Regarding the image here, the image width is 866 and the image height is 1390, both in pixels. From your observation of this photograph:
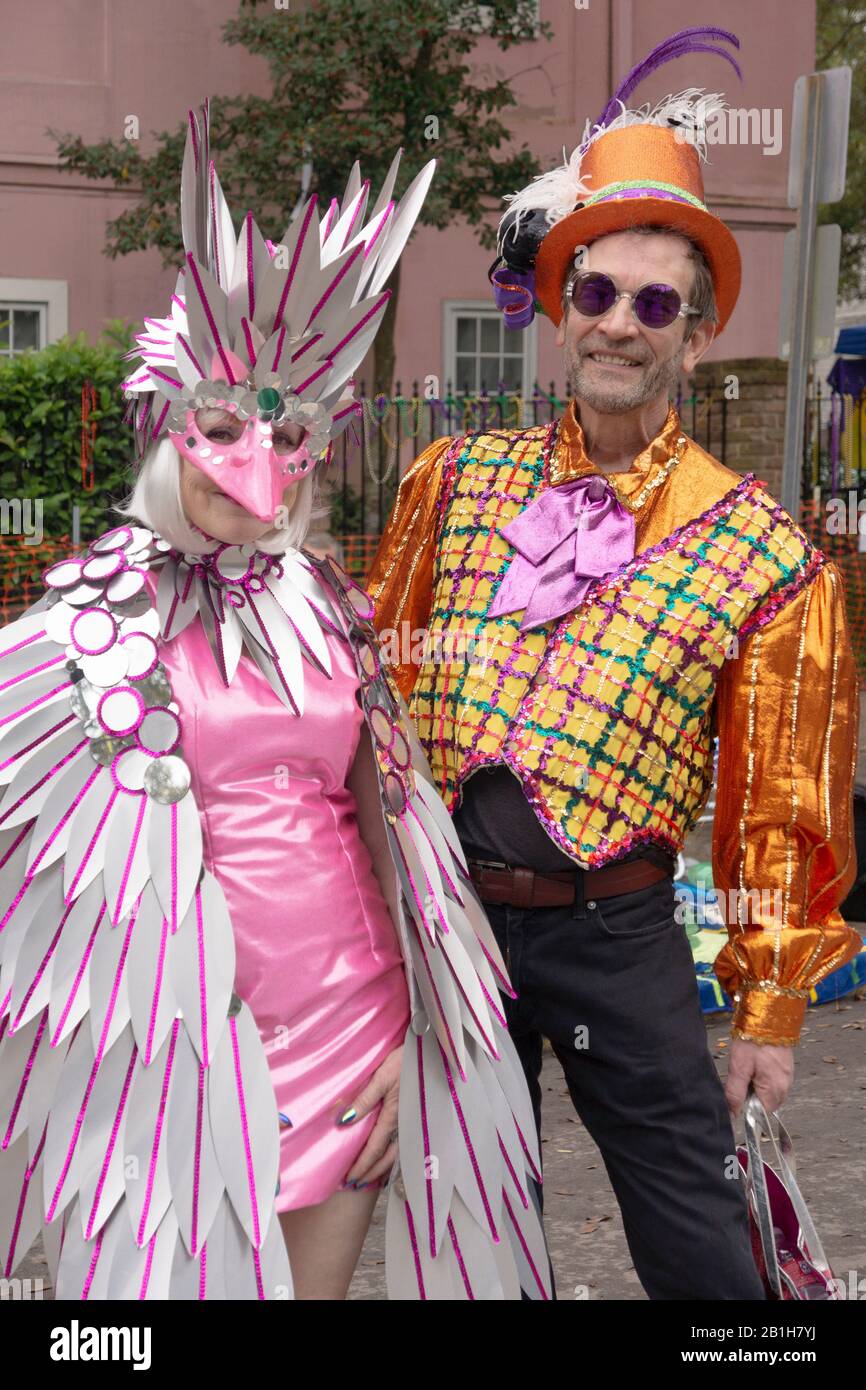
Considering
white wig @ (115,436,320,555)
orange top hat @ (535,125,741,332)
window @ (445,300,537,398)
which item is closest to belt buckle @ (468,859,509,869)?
white wig @ (115,436,320,555)

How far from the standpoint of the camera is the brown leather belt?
2586 millimetres

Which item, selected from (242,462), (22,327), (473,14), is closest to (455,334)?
(473,14)

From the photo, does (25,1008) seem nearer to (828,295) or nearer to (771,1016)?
(771,1016)

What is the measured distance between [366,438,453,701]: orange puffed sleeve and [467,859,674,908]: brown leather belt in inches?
16.4

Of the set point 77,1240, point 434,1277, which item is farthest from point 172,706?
point 434,1277

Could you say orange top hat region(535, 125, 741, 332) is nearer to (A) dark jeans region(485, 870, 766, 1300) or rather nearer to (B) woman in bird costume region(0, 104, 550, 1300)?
(B) woman in bird costume region(0, 104, 550, 1300)

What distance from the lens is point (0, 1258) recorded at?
237 cm

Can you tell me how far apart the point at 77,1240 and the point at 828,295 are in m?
4.24

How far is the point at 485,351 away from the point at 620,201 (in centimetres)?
1230

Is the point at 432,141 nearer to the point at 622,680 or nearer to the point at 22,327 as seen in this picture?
the point at 22,327

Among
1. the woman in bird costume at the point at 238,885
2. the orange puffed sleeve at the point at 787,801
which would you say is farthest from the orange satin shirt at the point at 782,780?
the woman in bird costume at the point at 238,885

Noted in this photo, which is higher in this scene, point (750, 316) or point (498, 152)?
point (498, 152)

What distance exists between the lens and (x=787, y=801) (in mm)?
2639

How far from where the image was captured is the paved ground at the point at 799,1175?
3854 mm
